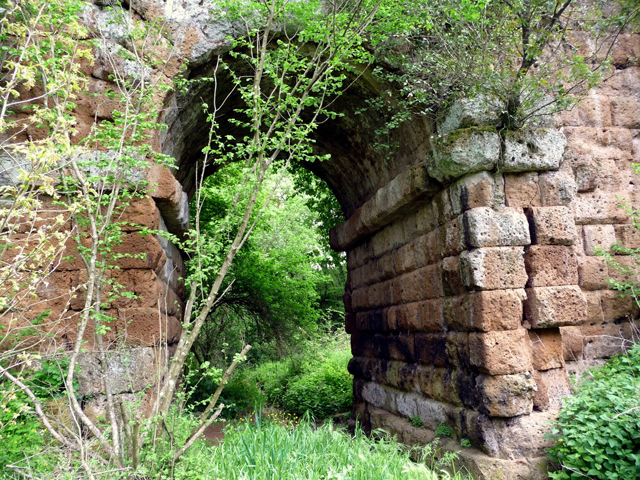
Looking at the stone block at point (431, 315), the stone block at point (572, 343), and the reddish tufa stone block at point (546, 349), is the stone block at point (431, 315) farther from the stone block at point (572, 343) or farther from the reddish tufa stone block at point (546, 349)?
the stone block at point (572, 343)

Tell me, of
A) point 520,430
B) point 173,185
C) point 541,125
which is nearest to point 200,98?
point 173,185

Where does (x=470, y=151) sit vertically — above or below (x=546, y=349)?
above

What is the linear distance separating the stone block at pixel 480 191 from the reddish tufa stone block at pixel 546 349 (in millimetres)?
1203

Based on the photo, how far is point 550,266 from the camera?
4.34 meters

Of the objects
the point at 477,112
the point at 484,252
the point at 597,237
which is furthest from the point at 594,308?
the point at 477,112

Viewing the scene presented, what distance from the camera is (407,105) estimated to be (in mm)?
5219

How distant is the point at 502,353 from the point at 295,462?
6.18 feet

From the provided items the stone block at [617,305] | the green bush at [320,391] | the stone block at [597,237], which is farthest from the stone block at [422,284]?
the green bush at [320,391]

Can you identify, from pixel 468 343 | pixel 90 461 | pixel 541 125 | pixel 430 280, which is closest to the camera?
pixel 90 461

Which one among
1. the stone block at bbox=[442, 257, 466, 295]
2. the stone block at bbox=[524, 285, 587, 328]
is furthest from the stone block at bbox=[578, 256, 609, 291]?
the stone block at bbox=[442, 257, 466, 295]

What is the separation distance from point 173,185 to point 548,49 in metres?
4.21

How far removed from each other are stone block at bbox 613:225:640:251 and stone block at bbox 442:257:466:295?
1763mm

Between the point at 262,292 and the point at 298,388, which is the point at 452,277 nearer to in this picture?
the point at 262,292

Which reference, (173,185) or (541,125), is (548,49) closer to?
(541,125)
